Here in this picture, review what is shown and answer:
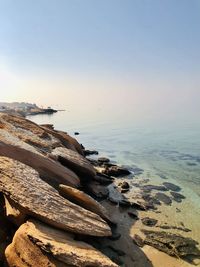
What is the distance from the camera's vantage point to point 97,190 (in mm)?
21672

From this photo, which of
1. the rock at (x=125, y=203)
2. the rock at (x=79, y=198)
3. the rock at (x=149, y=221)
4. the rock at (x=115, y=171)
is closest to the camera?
the rock at (x=79, y=198)

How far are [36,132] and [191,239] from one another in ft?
51.0

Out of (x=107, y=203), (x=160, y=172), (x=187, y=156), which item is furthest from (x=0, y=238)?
(x=187, y=156)

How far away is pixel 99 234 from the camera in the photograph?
41.8 feet

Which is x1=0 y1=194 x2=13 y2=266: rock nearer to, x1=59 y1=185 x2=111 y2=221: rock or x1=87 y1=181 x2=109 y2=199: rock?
x1=59 y1=185 x2=111 y2=221: rock

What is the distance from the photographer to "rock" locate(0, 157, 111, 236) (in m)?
Answer: 11.9

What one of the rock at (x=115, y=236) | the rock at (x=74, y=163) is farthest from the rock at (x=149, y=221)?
the rock at (x=74, y=163)

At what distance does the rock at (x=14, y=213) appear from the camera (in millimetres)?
12297

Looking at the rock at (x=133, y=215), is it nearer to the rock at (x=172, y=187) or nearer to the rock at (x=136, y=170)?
the rock at (x=172, y=187)

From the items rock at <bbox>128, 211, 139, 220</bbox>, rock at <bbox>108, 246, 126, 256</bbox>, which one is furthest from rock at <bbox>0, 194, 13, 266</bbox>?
rock at <bbox>128, 211, 139, 220</bbox>

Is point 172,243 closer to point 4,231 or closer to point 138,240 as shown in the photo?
point 138,240

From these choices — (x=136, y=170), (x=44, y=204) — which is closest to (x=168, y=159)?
(x=136, y=170)

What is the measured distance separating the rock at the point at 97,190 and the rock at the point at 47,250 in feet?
30.8

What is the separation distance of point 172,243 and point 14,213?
26.8 feet
